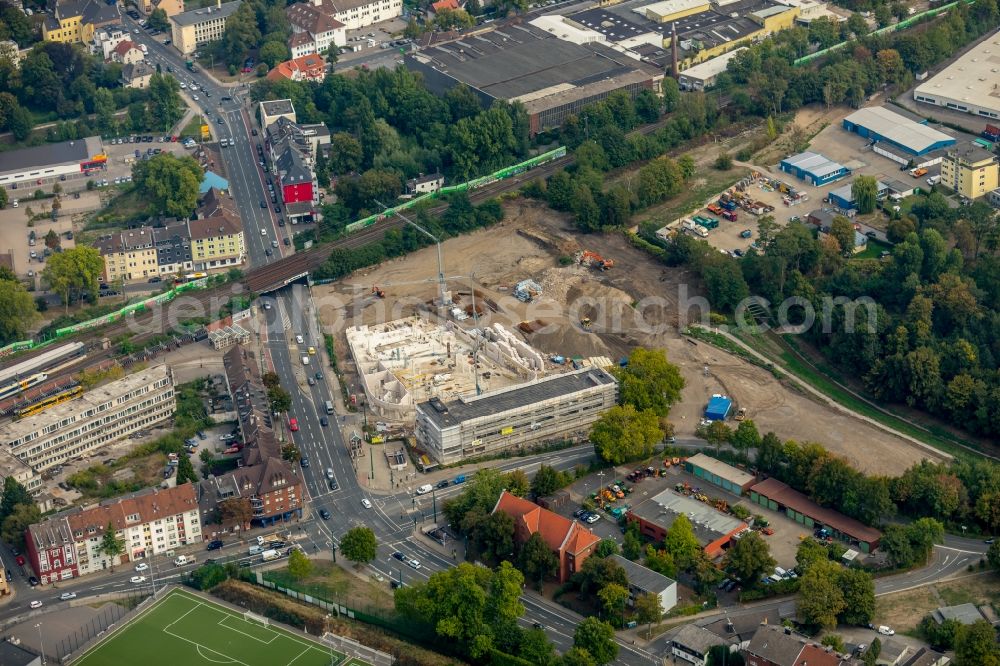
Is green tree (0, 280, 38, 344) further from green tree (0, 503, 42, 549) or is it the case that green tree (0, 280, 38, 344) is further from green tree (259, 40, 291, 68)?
green tree (259, 40, 291, 68)

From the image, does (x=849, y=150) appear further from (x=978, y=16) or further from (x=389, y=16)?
(x=389, y=16)

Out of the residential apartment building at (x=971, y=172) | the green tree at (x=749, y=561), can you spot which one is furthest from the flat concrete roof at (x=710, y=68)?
the green tree at (x=749, y=561)

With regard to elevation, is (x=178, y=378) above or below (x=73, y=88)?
below

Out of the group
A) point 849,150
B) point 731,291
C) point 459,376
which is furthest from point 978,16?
point 459,376

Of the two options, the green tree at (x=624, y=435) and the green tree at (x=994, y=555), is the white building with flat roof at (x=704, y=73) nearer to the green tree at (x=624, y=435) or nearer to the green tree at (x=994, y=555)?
the green tree at (x=624, y=435)

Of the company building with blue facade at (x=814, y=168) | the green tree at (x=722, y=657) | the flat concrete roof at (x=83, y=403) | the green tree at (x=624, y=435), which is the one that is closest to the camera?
the green tree at (x=722, y=657)

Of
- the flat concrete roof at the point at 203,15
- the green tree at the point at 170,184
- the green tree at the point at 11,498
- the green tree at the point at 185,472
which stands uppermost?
the flat concrete roof at the point at 203,15

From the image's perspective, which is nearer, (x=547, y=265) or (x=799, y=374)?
(x=799, y=374)
